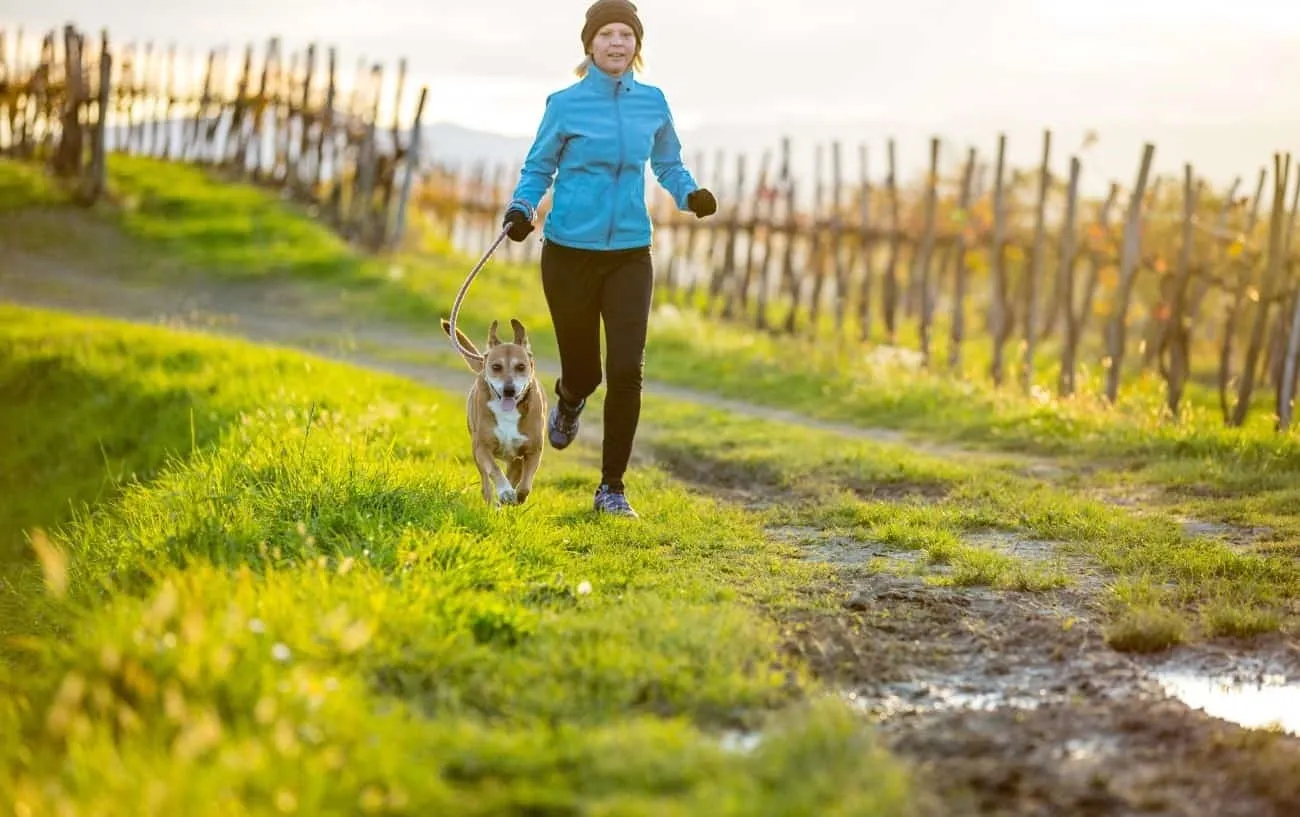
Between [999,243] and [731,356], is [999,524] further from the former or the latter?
[731,356]

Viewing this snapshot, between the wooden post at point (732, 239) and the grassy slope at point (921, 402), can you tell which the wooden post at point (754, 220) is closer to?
the wooden post at point (732, 239)

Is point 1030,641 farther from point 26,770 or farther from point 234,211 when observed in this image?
point 234,211

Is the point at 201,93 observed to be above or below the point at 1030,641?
above

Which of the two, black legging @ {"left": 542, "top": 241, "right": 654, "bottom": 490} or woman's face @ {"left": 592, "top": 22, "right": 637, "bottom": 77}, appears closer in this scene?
woman's face @ {"left": 592, "top": 22, "right": 637, "bottom": 77}

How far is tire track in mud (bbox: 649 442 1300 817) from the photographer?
3035 millimetres

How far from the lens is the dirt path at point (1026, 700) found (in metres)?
3.04

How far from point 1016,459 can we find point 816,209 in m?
11.7

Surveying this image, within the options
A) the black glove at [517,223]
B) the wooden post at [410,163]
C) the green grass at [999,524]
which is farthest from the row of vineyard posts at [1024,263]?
the black glove at [517,223]

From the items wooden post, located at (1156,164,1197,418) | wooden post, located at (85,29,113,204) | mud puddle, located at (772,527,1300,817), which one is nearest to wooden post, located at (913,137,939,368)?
wooden post, located at (1156,164,1197,418)

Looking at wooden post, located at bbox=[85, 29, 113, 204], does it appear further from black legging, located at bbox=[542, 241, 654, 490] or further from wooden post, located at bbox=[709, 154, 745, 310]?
black legging, located at bbox=[542, 241, 654, 490]

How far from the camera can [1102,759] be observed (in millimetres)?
3234

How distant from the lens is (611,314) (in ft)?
20.4

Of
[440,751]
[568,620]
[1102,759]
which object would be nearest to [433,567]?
[568,620]

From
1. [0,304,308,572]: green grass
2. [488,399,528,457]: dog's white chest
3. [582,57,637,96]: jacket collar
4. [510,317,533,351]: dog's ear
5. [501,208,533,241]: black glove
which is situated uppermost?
[582,57,637,96]: jacket collar
